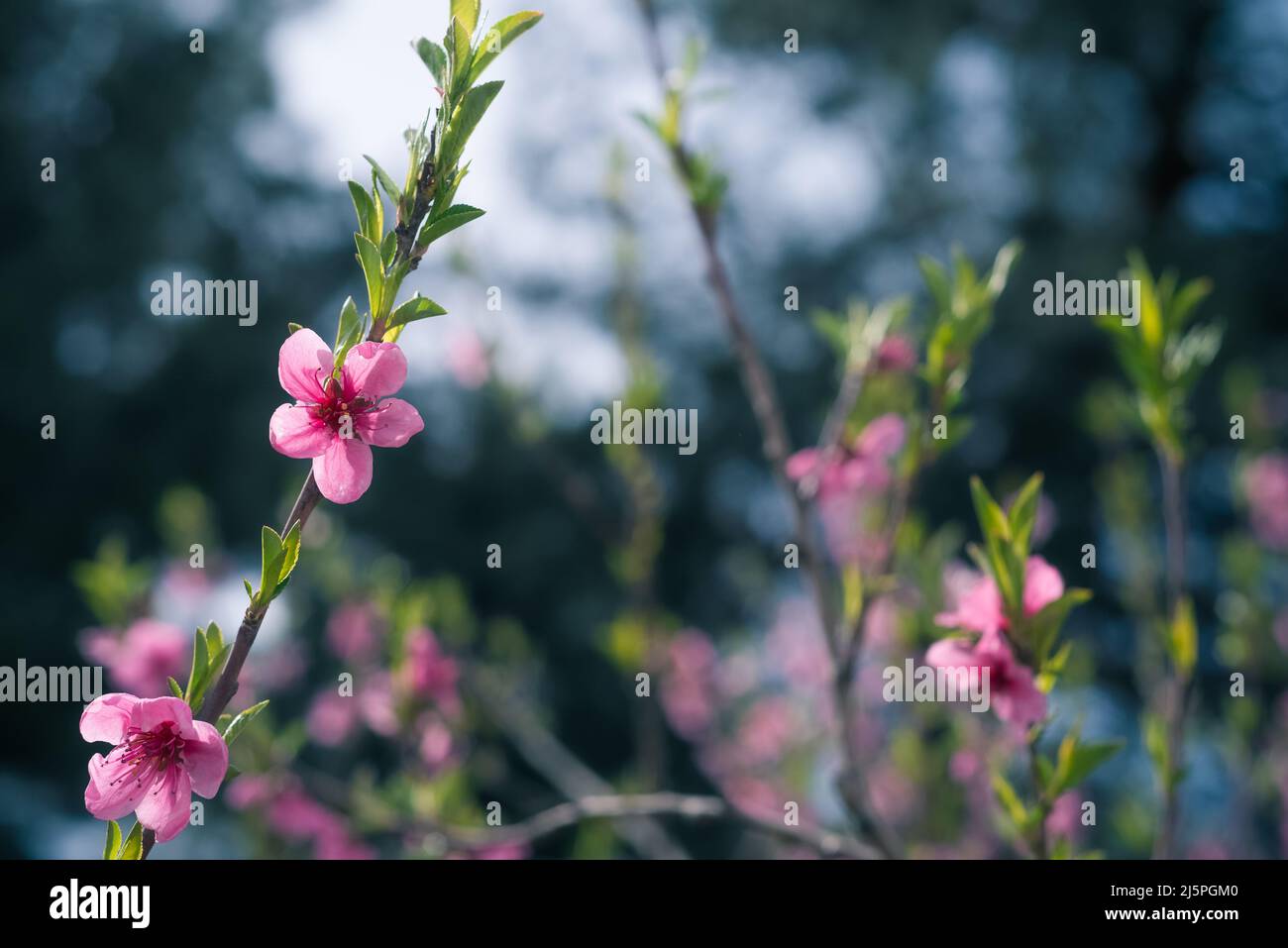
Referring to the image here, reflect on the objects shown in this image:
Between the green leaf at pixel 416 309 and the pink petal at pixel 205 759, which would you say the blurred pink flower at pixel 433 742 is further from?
the green leaf at pixel 416 309

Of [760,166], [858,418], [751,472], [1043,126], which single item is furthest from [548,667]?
[858,418]

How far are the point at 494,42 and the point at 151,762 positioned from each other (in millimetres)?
751

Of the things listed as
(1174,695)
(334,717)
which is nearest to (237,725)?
(1174,695)

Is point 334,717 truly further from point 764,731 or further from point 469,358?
point 764,731

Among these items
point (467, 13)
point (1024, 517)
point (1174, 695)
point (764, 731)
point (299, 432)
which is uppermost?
point (467, 13)

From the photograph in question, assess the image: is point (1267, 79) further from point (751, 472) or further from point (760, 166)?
point (751, 472)

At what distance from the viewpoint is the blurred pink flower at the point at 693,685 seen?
3.99 meters

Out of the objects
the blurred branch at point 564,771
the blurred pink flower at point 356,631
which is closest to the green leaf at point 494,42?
the blurred branch at point 564,771

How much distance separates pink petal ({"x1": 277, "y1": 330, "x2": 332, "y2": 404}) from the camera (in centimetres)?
90

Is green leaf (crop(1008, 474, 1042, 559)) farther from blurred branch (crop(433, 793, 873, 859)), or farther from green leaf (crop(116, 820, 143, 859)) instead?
green leaf (crop(116, 820, 143, 859))

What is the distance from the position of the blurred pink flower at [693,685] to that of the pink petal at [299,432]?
113 inches

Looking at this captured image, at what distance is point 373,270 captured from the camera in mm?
812

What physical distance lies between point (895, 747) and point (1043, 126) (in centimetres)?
774
